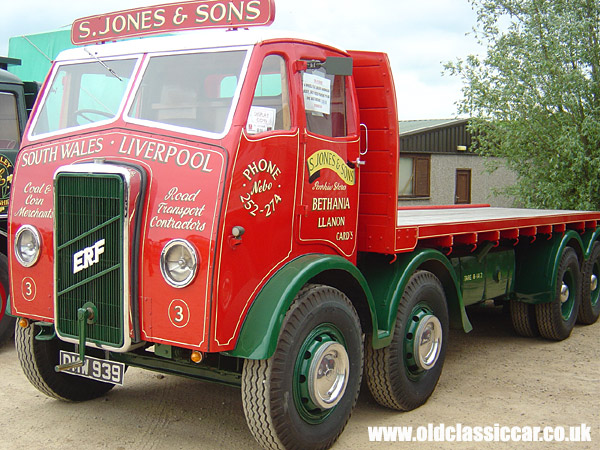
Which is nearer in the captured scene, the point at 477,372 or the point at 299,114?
the point at 299,114

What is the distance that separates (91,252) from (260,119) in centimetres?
129

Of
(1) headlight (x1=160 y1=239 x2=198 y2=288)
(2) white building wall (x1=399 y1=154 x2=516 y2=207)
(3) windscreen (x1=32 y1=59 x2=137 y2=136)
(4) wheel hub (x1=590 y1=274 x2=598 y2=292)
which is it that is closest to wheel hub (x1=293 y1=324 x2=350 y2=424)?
(1) headlight (x1=160 y1=239 x2=198 y2=288)

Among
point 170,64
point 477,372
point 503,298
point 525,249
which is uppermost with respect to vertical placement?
point 170,64

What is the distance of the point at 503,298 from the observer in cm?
729

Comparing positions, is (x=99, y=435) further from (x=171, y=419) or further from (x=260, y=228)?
(x=260, y=228)

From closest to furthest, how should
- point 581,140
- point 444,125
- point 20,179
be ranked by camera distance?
point 20,179 < point 581,140 < point 444,125

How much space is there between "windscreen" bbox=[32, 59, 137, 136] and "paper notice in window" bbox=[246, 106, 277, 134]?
91cm

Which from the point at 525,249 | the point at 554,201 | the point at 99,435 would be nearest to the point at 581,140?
the point at 554,201

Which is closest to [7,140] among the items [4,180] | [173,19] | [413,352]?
[4,180]

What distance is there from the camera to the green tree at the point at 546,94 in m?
12.5

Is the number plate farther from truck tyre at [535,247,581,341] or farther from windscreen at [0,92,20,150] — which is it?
truck tyre at [535,247,581,341]

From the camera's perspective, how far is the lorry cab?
12.2 ft

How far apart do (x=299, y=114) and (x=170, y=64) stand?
2.88 feet

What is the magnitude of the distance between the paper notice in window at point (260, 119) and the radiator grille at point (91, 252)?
0.82 metres
